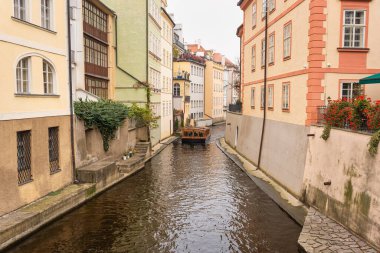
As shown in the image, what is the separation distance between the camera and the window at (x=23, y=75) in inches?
537

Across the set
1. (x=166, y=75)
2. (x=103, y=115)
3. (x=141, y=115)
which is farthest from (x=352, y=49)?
(x=166, y=75)

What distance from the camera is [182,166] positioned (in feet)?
84.5

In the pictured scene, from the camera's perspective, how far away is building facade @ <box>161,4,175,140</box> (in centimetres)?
4091

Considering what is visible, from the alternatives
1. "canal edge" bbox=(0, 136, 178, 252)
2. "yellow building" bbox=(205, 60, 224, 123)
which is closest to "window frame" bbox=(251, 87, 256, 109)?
"canal edge" bbox=(0, 136, 178, 252)

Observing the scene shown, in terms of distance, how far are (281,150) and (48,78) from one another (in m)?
12.1

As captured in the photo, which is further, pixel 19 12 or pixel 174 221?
pixel 174 221

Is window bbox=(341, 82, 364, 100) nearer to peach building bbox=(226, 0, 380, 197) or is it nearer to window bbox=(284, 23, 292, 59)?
peach building bbox=(226, 0, 380, 197)

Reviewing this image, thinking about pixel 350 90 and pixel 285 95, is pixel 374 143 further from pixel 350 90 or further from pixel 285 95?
pixel 285 95

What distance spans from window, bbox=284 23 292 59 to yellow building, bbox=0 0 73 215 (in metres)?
10.8

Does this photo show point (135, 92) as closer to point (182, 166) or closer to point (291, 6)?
point (182, 166)

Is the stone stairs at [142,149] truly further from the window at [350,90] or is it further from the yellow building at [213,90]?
the yellow building at [213,90]

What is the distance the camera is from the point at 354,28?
1560 cm

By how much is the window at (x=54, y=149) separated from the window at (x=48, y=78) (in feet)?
5.40

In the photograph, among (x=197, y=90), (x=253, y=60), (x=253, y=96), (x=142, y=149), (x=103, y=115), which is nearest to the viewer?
(x=103, y=115)
